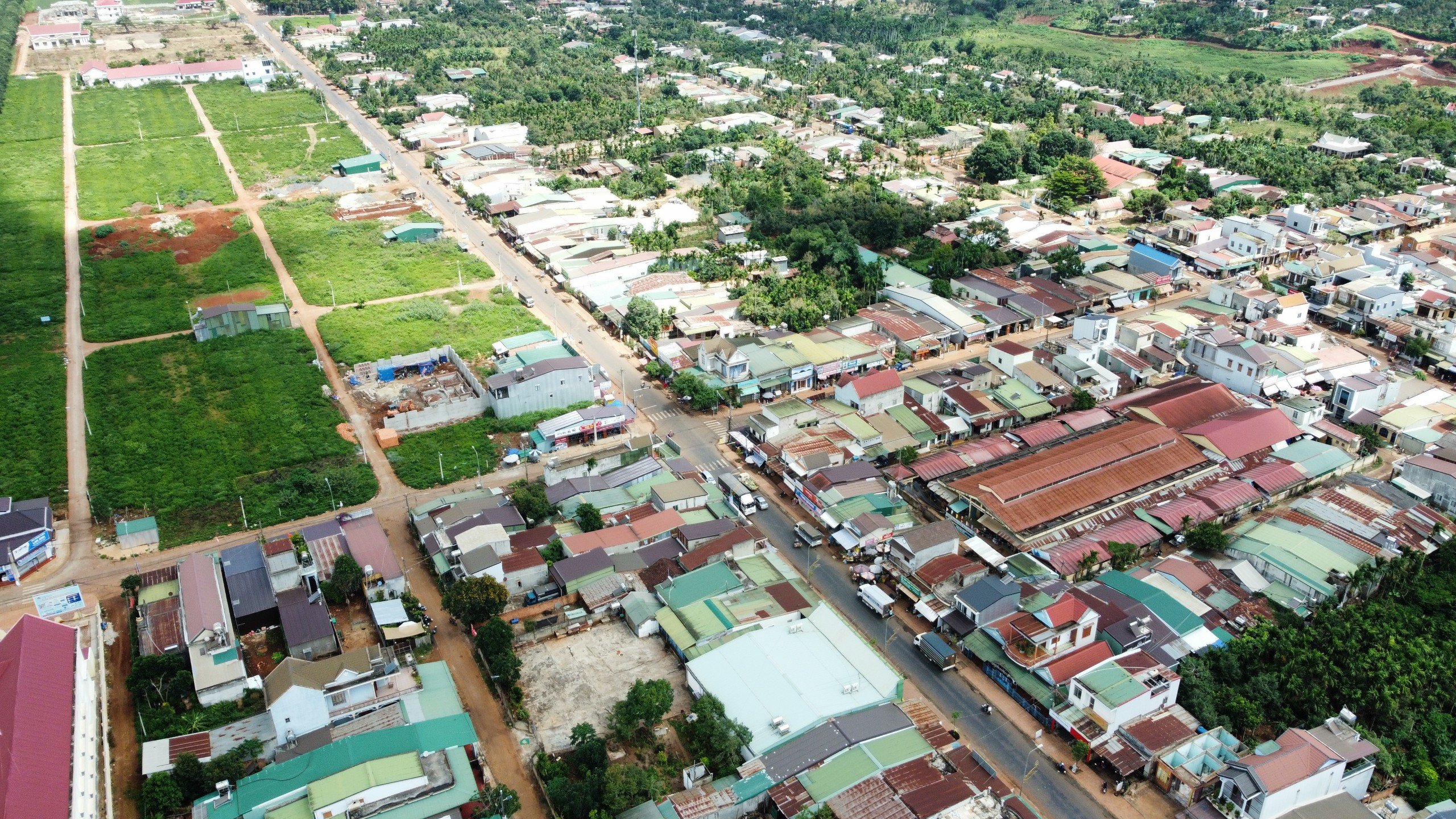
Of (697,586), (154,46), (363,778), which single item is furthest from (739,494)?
(154,46)

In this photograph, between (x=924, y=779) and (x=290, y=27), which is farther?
(x=290, y=27)

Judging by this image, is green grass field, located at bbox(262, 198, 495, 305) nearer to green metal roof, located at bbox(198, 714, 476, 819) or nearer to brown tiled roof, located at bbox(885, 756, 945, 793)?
green metal roof, located at bbox(198, 714, 476, 819)

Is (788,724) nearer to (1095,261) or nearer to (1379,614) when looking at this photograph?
(1379,614)

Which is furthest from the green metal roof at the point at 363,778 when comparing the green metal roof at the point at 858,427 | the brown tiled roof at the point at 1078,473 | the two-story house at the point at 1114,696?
the green metal roof at the point at 858,427

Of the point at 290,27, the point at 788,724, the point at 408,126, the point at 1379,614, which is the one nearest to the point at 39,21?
the point at 290,27

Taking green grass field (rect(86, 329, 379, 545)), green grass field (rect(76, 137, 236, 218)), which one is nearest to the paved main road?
green grass field (rect(86, 329, 379, 545))

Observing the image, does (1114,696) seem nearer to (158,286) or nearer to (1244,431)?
(1244,431)

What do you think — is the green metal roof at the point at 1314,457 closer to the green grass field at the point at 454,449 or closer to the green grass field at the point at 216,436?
the green grass field at the point at 454,449
